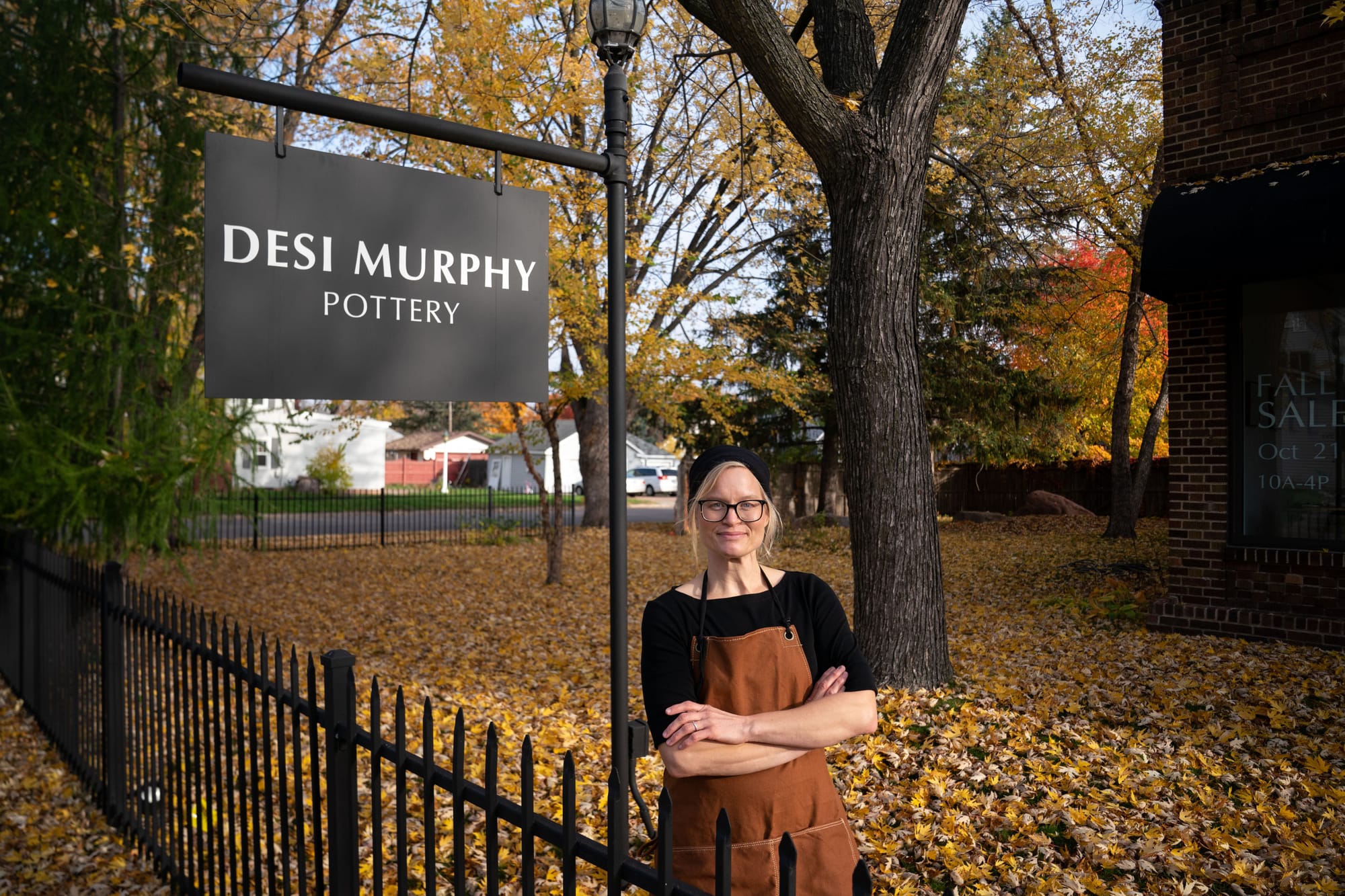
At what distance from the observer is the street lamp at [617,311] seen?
322 centimetres

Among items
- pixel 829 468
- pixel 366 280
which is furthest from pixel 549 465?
pixel 366 280

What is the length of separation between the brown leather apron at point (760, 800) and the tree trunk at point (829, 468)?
19.8m

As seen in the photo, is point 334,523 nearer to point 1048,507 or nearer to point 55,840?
point 1048,507

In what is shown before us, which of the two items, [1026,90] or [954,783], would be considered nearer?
[954,783]

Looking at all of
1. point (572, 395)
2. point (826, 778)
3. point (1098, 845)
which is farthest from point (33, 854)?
point (572, 395)

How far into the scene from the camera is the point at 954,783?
16.5 ft

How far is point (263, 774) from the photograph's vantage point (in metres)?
5.32

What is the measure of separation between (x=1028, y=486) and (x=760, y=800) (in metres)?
26.4

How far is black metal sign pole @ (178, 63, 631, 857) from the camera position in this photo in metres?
3.16

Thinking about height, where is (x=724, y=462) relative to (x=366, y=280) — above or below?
below

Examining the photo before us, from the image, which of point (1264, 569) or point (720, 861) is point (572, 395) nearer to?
point (1264, 569)

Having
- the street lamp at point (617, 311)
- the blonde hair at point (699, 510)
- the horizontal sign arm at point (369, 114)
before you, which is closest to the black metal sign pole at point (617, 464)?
the street lamp at point (617, 311)

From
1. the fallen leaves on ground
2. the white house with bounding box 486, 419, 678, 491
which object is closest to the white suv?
the white house with bounding box 486, 419, 678, 491

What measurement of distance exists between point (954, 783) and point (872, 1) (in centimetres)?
954
